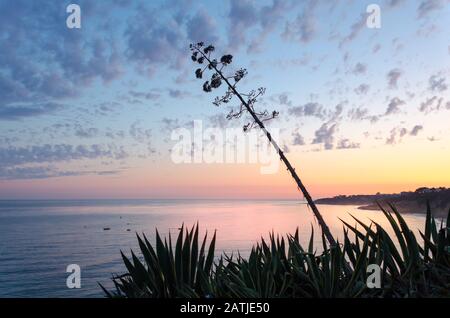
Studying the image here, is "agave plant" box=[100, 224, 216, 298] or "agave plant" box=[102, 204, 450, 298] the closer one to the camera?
"agave plant" box=[102, 204, 450, 298]

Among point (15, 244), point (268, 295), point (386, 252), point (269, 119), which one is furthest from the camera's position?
point (15, 244)

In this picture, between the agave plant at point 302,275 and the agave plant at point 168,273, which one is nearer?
the agave plant at point 302,275

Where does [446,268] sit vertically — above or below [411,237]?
below

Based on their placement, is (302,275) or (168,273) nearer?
(302,275)

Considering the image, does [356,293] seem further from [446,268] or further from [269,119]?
[269,119]

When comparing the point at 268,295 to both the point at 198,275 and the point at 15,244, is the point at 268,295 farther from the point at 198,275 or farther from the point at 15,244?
the point at 15,244
